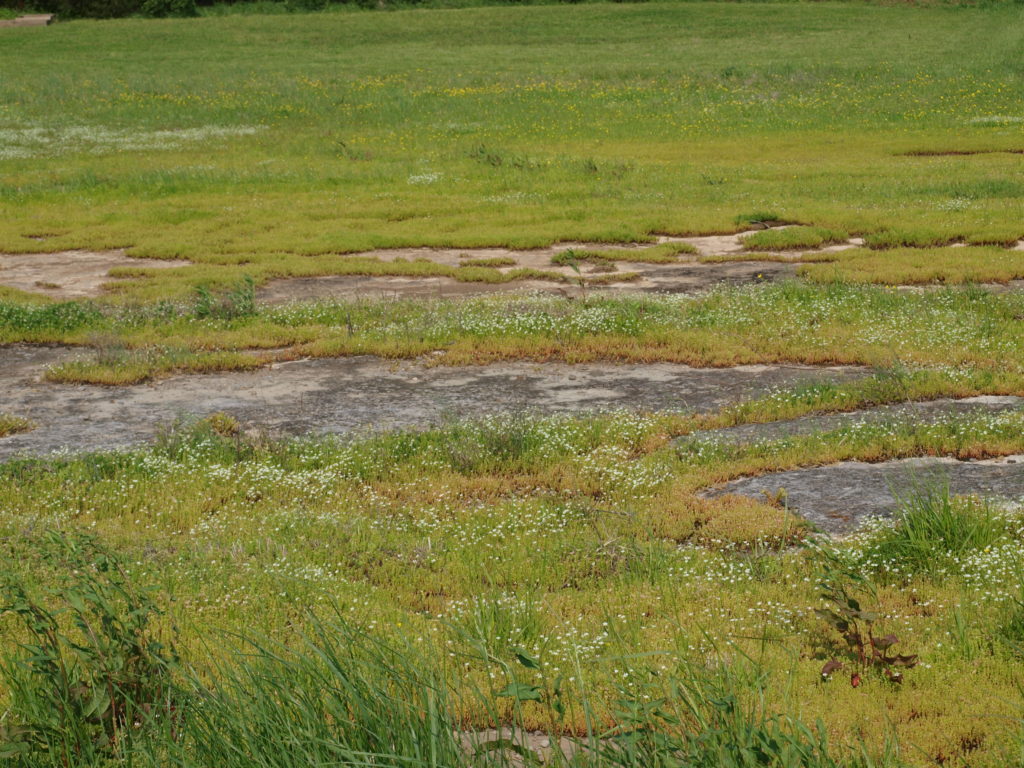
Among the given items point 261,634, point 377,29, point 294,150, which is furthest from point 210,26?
point 261,634

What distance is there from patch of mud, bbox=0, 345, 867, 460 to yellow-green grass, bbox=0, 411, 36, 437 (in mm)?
147

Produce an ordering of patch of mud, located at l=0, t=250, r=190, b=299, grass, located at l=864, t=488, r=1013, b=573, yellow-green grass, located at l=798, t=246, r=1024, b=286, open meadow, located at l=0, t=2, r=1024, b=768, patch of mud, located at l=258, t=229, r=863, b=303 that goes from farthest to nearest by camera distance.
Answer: patch of mud, located at l=0, t=250, r=190, b=299 < patch of mud, located at l=258, t=229, r=863, b=303 < yellow-green grass, located at l=798, t=246, r=1024, b=286 < grass, located at l=864, t=488, r=1013, b=573 < open meadow, located at l=0, t=2, r=1024, b=768

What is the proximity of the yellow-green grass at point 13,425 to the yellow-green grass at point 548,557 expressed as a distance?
1461 mm

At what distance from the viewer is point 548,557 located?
271 inches

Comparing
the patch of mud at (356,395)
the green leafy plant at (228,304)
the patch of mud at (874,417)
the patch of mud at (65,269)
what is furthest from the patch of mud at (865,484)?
the patch of mud at (65,269)

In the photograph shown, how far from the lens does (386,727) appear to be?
3.84 meters

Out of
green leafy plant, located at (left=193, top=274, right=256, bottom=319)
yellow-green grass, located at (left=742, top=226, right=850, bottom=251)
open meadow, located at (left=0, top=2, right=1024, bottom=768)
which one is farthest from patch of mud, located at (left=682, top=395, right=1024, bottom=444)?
yellow-green grass, located at (left=742, top=226, right=850, bottom=251)

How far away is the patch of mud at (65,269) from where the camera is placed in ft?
56.2

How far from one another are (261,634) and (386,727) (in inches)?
62.9

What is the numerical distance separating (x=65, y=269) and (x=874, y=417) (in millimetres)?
14676

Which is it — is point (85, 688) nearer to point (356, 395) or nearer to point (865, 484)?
point (865, 484)

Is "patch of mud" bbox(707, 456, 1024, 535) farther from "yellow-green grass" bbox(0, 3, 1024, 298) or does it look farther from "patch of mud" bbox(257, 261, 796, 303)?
"yellow-green grass" bbox(0, 3, 1024, 298)

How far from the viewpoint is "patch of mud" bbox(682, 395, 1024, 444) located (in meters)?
9.30

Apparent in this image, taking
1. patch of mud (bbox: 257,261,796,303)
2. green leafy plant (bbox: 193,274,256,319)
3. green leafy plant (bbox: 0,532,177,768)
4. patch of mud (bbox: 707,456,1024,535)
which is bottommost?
patch of mud (bbox: 257,261,796,303)
